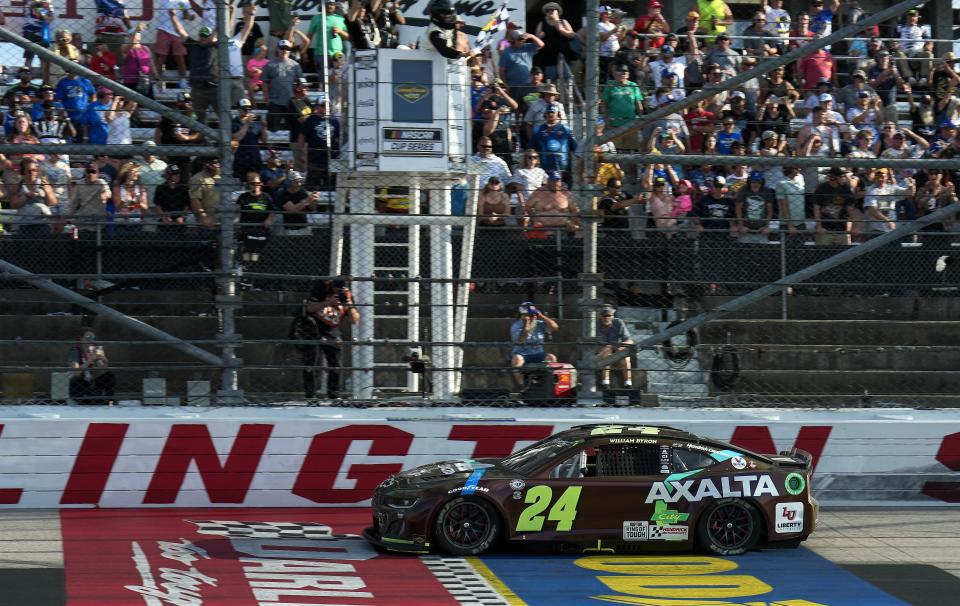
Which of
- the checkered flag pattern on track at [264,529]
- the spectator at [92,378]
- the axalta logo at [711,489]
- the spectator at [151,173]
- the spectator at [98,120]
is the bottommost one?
the checkered flag pattern on track at [264,529]

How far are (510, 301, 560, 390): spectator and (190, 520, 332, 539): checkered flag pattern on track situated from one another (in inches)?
94.1

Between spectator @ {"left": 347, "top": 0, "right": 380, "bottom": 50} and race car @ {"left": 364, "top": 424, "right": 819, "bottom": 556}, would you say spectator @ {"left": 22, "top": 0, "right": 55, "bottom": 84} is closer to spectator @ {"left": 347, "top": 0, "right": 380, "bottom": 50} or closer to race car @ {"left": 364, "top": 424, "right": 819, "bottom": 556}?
spectator @ {"left": 347, "top": 0, "right": 380, "bottom": 50}

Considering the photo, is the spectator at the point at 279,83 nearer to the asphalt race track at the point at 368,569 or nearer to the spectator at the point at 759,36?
the asphalt race track at the point at 368,569

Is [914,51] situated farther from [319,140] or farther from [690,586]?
[690,586]

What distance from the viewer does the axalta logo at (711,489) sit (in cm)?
1059

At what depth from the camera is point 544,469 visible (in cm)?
1059

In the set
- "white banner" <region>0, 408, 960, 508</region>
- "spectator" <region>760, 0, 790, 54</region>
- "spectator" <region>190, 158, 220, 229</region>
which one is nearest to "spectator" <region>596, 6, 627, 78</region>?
"spectator" <region>760, 0, 790, 54</region>

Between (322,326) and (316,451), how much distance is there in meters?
1.14

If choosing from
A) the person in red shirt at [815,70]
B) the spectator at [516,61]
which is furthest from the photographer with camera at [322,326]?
the person in red shirt at [815,70]

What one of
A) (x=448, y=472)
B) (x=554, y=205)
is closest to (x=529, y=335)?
(x=554, y=205)

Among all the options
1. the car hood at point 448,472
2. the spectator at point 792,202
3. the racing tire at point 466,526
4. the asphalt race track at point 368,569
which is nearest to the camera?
the asphalt race track at point 368,569

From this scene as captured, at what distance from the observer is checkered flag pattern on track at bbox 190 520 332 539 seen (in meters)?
11.1

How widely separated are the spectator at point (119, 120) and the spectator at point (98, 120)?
35 millimetres

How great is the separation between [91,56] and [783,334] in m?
7.46
